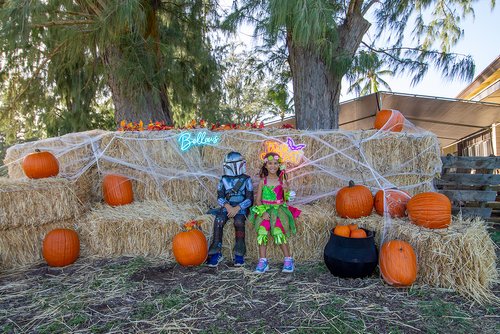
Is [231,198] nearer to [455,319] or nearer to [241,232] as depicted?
[241,232]

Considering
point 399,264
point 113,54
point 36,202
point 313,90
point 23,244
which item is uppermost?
point 113,54

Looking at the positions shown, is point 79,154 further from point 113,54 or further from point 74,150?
point 113,54

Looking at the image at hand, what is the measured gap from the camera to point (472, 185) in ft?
18.2

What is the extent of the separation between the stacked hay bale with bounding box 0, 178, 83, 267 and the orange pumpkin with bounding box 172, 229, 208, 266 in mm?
1514

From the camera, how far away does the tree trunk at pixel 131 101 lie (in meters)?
6.20

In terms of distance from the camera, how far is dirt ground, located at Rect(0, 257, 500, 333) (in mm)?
2422

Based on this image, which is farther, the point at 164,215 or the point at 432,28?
the point at 432,28

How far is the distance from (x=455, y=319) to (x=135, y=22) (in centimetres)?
513

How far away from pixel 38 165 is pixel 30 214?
2.32ft

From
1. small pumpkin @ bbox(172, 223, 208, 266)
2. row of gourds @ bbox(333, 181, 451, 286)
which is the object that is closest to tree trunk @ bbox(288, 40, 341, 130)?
row of gourds @ bbox(333, 181, 451, 286)

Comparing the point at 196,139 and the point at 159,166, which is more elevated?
the point at 196,139

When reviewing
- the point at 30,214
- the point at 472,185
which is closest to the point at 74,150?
the point at 30,214

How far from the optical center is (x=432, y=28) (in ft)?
21.1

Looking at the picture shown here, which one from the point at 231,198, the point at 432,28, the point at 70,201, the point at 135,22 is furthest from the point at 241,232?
the point at 432,28
